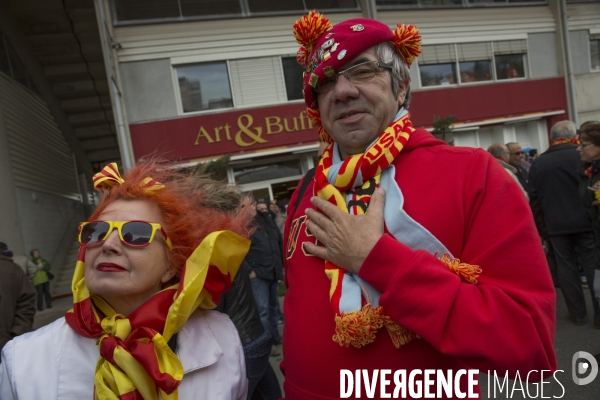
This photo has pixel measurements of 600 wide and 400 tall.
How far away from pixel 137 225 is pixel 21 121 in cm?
1234

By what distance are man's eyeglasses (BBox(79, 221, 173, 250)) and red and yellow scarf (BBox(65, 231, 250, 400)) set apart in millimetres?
83

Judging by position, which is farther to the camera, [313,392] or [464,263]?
[313,392]

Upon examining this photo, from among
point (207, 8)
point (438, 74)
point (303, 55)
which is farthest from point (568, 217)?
point (207, 8)

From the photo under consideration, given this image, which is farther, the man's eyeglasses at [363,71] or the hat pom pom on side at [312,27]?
the hat pom pom on side at [312,27]

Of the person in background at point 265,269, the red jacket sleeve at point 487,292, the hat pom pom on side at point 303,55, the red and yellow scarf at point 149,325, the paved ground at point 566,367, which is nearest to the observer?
the red jacket sleeve at point 487,292

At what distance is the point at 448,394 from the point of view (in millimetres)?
1349

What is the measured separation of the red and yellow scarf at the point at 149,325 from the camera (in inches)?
56.4

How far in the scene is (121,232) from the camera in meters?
1.54

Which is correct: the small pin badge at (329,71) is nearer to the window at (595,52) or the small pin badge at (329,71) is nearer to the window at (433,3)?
the window at (433,3)

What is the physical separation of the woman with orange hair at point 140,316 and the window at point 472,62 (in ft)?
42.5

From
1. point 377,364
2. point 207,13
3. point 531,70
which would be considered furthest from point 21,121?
point 531,70

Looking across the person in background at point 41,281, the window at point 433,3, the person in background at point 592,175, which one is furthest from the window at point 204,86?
the person in background at point 592,175

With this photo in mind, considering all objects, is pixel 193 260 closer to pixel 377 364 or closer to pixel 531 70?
pixel 377 364

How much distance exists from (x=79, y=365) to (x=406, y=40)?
1.61 metres
